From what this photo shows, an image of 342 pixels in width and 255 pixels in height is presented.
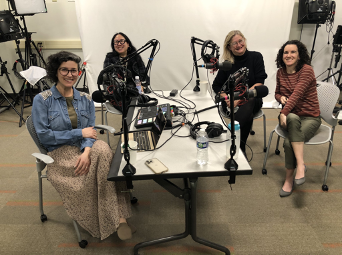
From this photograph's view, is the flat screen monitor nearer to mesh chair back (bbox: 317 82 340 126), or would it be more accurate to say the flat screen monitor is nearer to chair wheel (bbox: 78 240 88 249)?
chair wheel (bbox: 78 240 88 249)

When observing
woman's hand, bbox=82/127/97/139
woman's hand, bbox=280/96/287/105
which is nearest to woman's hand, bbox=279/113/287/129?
woman's hand, bbox=280/96/287/105

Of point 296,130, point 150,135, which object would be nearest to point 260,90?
point 150,135

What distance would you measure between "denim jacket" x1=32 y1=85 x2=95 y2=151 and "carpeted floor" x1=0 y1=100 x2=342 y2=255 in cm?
59

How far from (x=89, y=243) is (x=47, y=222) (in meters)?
0.39

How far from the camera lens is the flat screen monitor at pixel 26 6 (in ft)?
10.3

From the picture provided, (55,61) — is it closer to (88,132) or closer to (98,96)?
(98,96)

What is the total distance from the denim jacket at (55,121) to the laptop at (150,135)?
345mm

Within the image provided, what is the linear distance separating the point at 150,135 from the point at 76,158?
0.50 m

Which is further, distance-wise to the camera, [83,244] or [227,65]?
[83,244]

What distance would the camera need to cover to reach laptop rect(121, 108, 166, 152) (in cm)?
143

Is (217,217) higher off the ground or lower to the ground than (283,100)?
lower

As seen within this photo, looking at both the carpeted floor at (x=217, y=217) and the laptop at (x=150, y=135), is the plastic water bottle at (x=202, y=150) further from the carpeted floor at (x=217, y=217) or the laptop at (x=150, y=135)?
the carpeted floor at (x=217, y=217)

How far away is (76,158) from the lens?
1610 millimetres

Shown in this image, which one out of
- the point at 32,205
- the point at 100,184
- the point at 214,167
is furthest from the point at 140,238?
the point at 32,205
